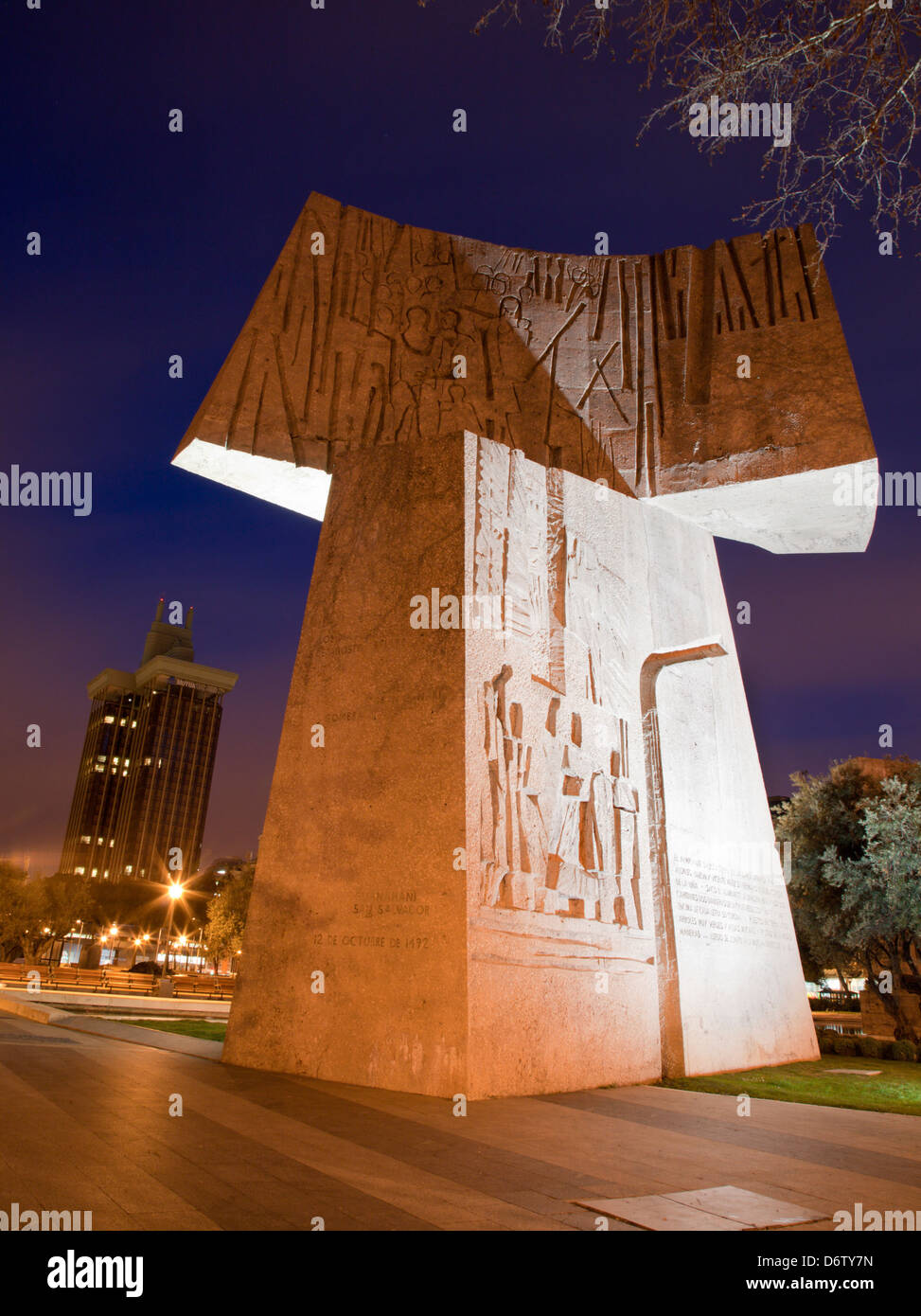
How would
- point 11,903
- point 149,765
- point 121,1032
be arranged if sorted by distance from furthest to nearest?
1. point 149,765
2. point 11,903
3. point 121,1032

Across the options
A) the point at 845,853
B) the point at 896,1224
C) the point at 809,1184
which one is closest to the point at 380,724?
the point at 809,1184

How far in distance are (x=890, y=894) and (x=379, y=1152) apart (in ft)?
57.5

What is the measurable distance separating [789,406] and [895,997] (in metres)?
16.5

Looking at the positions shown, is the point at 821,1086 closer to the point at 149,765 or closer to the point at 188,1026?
the point at 188,1026

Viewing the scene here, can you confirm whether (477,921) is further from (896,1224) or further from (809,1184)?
(896,1224)

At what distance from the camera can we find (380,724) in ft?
32.9

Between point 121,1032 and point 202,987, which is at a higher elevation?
point 121,1032

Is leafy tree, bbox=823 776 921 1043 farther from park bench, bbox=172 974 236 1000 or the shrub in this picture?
park bench, bbox=172 974 236 1000

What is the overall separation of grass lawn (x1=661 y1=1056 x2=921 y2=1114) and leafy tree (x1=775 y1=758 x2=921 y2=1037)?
339 inches

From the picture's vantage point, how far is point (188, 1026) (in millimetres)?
14516

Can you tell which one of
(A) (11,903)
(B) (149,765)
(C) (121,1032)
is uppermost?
(B) (149,765)

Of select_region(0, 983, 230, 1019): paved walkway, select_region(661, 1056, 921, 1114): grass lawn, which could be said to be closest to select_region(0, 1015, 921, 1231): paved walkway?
select_region(661, 1056, 921, 1114): grass lawn

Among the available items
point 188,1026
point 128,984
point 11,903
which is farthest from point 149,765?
point 188,1026
